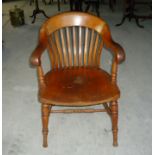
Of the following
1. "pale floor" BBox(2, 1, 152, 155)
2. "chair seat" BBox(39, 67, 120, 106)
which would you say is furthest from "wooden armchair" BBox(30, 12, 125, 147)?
"pale floor" BBox(2, 1, 152, 155)

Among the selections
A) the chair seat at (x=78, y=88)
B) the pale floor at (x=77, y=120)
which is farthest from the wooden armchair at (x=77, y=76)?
the pale floor at (x=77, y=120)

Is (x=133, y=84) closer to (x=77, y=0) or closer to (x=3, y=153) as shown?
(x=3, y=153)

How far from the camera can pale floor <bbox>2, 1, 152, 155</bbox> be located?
1820mm

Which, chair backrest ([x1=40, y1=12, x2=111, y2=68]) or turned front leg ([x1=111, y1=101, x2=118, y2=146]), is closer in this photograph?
turned front leg ([x1=111, y1=101, x2=118, y2=146])

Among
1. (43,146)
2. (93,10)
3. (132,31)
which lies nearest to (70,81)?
(43,146)

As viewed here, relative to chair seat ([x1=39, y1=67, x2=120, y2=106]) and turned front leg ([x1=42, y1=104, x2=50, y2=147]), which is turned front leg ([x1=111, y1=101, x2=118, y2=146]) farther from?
turned front leg ([x1=42, y1=104, x2=50, y2=147])

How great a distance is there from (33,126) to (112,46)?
89 cm

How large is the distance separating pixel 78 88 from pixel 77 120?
19.5 inches

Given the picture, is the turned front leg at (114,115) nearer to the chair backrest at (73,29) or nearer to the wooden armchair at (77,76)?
the wooden armchair at (77,76)

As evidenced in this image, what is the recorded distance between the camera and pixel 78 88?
168 centimetres

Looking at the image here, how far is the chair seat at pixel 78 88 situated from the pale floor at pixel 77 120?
0.42 metres

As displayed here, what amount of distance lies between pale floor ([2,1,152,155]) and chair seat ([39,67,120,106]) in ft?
1.38

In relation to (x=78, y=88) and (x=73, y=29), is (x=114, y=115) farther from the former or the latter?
(x=73, y=29)

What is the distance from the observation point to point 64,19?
185cm
